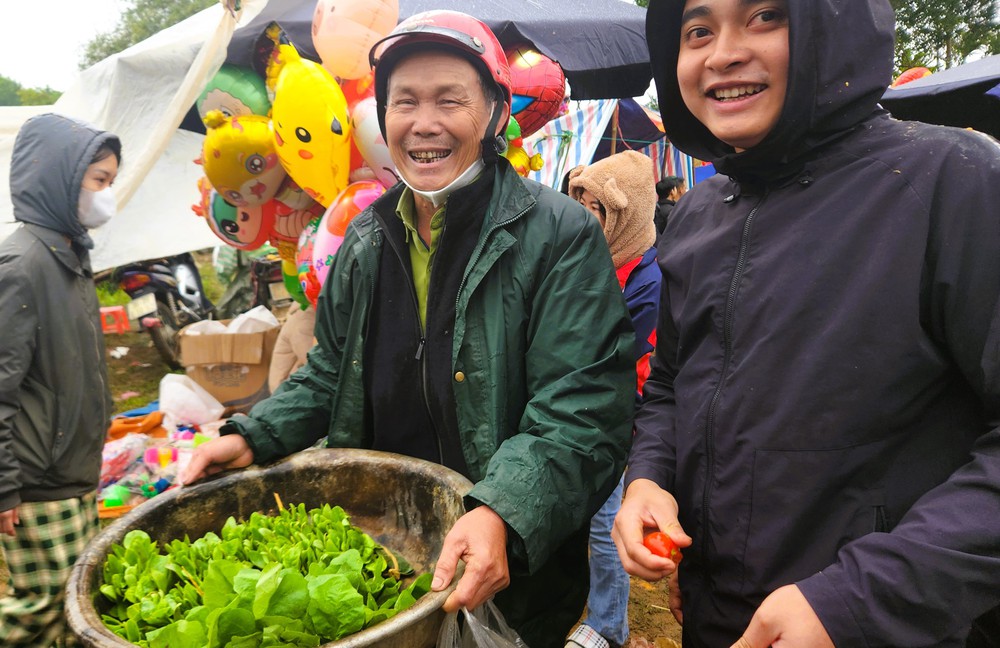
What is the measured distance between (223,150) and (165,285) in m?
4.54

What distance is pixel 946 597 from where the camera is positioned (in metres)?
0.91

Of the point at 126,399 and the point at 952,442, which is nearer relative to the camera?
the point at 952,442

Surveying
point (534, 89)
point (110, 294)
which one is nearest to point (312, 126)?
point (534, 89)

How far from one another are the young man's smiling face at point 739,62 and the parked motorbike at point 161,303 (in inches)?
296

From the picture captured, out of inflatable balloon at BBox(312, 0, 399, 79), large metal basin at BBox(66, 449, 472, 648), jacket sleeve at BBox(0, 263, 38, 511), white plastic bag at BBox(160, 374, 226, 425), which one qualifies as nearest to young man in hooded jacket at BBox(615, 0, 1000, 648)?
large metal basin at BBox(66, 449, 472, 648)

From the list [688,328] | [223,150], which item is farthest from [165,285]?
[688,328]

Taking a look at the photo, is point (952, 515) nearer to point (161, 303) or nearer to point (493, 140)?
point (493, 140)

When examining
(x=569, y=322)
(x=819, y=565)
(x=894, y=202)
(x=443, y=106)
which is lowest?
(x=819, y=565)

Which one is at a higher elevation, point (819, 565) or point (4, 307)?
point (4, 307)

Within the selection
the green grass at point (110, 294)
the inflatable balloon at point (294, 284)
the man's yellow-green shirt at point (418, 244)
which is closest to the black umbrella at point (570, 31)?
the inflatable balloon at point (294, 284)

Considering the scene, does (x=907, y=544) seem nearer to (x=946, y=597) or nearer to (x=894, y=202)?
(x=946, y=597)

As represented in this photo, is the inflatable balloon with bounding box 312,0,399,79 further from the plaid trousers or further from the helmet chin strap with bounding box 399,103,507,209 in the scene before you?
the plaid trousers

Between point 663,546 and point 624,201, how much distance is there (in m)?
2.14

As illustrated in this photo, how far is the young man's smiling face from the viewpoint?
A: 1160 mm
